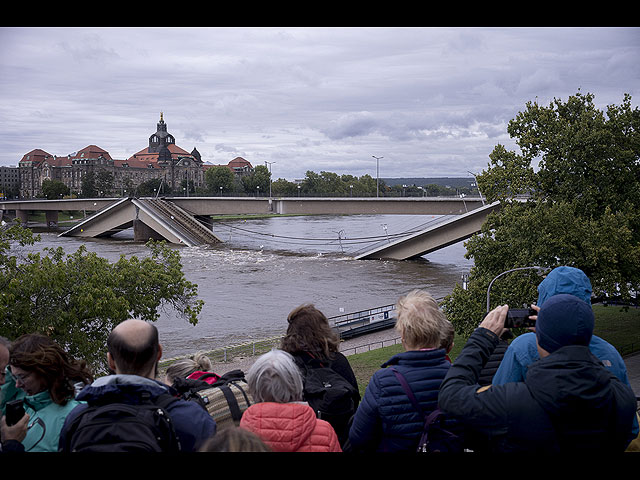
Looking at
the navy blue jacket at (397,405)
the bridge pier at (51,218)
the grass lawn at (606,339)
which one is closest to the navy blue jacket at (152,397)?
the navy blue jacket at (397,405)

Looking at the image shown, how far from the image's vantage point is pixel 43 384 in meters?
3.53

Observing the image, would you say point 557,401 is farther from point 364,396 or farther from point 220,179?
point 220,179

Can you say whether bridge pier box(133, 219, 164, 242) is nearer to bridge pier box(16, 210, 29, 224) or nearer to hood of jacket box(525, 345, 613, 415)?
bridge pier box(16, 210, 29, 224)

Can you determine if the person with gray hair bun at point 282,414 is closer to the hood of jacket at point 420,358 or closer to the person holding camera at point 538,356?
the hood of jacket at point 420,358

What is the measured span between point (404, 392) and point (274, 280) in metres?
36.0

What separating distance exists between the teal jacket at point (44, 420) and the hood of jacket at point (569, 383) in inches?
97.5

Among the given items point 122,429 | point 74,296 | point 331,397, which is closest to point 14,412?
point 122,429

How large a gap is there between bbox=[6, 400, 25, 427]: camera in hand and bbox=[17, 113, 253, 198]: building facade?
12107 cm

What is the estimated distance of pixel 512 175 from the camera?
20594 mm

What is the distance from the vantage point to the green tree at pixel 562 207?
17891mm

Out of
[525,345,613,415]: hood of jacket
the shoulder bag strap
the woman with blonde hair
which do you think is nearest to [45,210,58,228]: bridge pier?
the woman with blonde hair

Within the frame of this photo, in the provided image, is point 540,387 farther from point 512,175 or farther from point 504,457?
point 512,175
